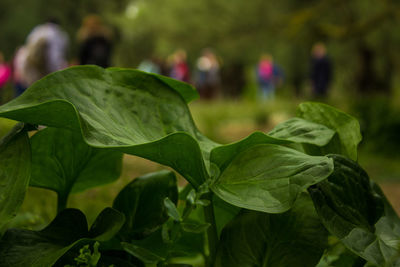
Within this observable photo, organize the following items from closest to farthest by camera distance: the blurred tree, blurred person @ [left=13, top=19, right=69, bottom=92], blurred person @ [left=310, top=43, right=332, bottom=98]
→ 1. blurred person @ [left=13, top=19, right=69, bottom=92]
2. the blurred tree
3. blurred person @ [left=310, top=43, right=332, bottom=98]

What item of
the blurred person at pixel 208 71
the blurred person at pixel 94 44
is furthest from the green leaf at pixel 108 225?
the blurred person at pixel 208 71

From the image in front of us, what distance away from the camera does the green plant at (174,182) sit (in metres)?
0.47

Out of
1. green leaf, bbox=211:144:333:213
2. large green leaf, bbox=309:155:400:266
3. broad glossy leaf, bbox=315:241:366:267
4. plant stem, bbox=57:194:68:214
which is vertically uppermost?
green leaf, bbox=211:144:333:213

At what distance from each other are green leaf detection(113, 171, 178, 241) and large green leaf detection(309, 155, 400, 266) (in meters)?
0.17

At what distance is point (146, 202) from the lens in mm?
596

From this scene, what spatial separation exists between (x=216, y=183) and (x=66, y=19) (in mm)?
23363

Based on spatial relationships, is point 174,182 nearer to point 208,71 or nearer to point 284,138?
point 284,138

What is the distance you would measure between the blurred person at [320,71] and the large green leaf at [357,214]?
11.6m

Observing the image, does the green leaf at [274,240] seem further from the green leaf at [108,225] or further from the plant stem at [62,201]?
the plant stem at [62,201]

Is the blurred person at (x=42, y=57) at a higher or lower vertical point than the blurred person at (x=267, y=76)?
higher

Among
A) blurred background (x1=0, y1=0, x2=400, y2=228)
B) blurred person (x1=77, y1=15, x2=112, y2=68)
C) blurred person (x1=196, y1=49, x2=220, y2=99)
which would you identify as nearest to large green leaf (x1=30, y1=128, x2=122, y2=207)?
blurred background (x1=0, y1=0, x2=400, y2=228)

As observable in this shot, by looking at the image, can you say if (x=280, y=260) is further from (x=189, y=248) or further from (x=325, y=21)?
(x=325, y=21)

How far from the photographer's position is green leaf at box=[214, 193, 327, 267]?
1.69ft

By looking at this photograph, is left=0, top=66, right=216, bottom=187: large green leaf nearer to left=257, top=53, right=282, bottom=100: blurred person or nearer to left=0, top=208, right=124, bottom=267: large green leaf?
left=0, top=208, right=124, bottom=267: large green leaf
